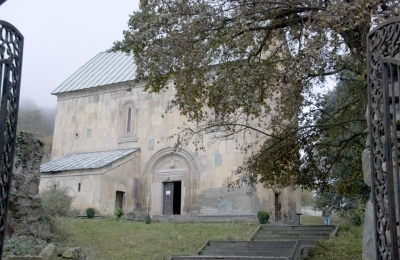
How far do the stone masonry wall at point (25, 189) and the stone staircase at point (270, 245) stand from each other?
388cm

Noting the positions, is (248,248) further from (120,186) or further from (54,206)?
(120,186)

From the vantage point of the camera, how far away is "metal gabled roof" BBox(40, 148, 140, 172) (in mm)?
23523

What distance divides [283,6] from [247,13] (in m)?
0.99

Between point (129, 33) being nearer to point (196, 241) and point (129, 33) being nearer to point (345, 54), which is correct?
point (345, 54)

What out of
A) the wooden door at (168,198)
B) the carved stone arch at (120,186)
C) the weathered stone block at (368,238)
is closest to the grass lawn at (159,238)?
the carved stone arch at (120,186)

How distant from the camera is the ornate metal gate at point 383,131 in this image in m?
3.95

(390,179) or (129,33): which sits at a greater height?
(129,33)

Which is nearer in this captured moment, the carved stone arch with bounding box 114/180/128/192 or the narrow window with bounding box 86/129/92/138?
the carved stone arch with bounding box 114/180/128/192

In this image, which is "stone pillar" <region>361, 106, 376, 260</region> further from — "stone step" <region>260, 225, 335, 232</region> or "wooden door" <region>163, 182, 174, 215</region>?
"wooden door" <region>163, 182, 174, 215</region>

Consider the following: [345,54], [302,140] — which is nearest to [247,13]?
[345,54]

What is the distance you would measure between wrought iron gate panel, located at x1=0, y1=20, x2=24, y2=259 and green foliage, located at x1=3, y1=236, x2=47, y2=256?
21.6 ft

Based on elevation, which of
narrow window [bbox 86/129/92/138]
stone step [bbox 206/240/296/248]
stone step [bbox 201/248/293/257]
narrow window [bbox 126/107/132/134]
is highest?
narrow window [bbox 126/107/132/134]

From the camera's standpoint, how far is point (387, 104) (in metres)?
4.15

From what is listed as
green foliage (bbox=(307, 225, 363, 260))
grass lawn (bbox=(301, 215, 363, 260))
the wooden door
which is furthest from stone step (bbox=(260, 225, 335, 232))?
the wooden door
